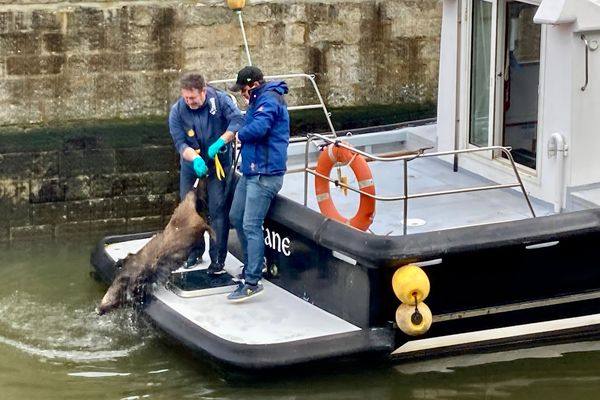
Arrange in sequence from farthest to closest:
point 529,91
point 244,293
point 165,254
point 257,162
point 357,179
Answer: point 529,91 < point 165,254 < point 244,293 < point 357,179 < point 257,162

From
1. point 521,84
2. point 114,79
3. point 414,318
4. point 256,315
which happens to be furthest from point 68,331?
point 521,84

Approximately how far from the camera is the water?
8.10 m

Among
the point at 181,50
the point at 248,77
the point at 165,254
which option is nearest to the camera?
the point at 248,77

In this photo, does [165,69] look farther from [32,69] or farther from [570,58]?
[570,58]

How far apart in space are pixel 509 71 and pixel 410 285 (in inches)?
76.9

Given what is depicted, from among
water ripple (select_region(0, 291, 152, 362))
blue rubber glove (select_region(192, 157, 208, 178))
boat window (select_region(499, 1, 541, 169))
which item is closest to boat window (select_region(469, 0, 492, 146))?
boat window (select_region(499, 1, 541, 169))

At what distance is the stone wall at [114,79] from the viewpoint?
11.0 m

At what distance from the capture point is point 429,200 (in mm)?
9203

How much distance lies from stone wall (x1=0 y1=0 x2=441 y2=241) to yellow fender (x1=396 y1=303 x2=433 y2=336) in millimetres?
3891

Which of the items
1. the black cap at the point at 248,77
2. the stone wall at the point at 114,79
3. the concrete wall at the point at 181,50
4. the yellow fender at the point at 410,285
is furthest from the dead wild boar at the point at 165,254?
the concrete wall at the point at 181,50

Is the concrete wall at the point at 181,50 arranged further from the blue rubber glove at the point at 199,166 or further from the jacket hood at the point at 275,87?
the jacket hood at the point at 275,87

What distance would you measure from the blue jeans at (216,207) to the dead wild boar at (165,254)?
0.17ft

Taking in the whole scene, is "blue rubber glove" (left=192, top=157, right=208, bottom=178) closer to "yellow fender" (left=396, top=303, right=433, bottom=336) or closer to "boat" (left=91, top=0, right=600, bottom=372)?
"boat" (left=91, top=0, right=600, bottom=372)

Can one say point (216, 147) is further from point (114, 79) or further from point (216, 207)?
point (114, 79)
